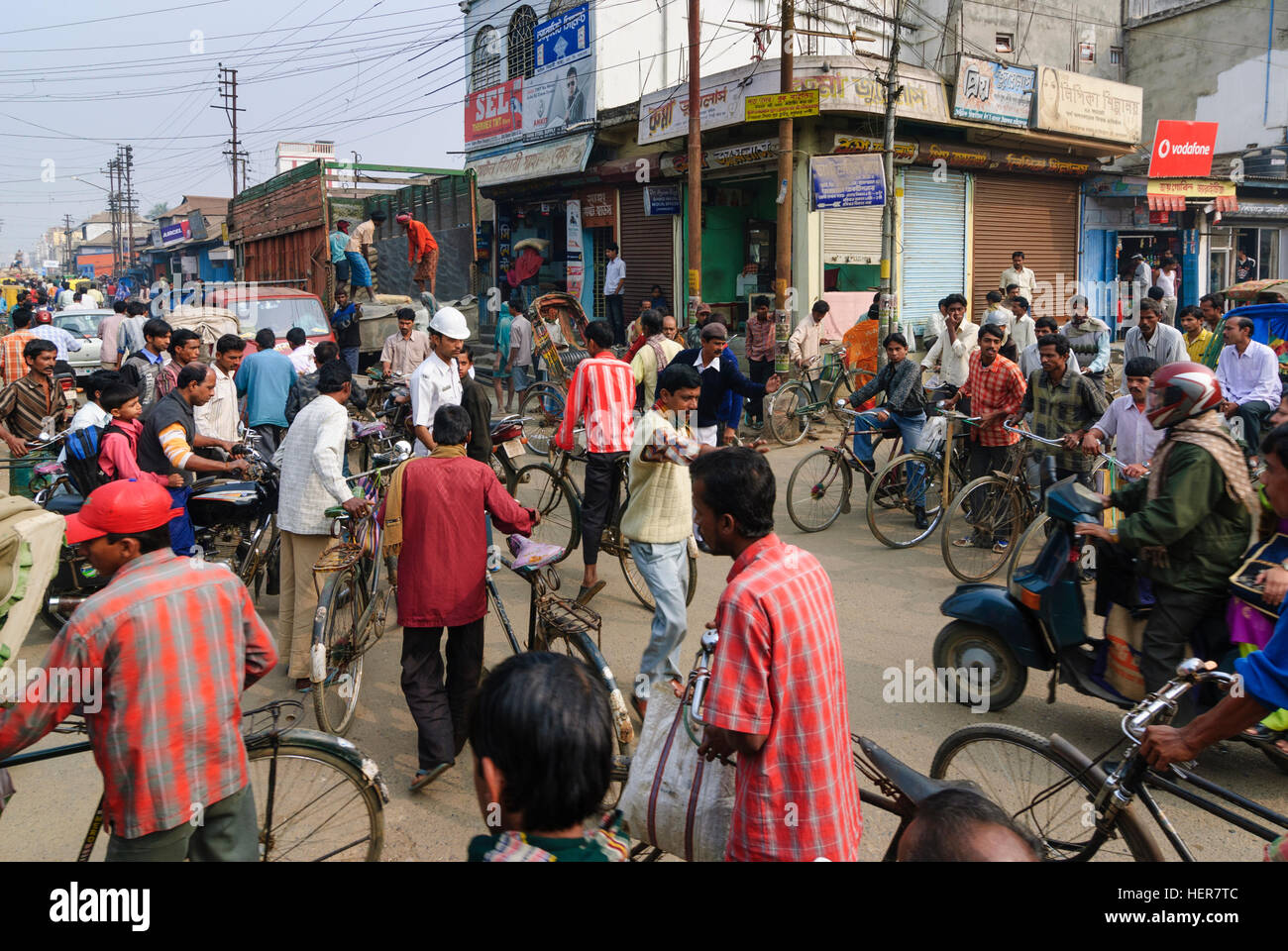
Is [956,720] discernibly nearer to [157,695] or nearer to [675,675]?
[675,675]

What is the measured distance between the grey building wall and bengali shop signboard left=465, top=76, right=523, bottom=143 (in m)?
17.7

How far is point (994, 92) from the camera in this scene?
1606 cm

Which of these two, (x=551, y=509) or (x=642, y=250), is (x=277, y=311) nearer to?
(x=642, y=250)

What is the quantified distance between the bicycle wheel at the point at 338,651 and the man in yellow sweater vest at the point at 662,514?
149cm

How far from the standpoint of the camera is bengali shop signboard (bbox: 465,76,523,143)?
21.6 meters

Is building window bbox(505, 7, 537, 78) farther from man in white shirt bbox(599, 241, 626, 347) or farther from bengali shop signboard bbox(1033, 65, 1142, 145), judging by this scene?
bengali shop signboard bbox(1033, 65, 1142, 145)

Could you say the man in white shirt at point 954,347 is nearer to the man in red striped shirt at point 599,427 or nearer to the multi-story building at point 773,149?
the multi-story building at point 773,149

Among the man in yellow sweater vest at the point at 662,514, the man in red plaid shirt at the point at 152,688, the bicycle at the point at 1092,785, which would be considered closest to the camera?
the man in red plaid shirt at the point at 152,688

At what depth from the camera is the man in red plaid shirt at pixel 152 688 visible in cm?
246

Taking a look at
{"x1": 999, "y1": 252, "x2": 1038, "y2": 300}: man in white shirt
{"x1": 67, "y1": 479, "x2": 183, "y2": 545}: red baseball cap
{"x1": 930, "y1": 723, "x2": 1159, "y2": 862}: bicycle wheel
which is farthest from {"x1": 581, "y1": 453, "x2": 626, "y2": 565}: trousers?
{"x1": 999, "y1": 252, "x2": 1038, "y2": 300}: man in white shirt

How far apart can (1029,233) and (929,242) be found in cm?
331

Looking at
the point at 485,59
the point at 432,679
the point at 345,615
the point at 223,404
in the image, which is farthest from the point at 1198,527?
the point at 485,59

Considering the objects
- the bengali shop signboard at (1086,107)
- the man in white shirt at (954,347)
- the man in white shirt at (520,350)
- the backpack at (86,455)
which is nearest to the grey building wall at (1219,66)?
the bengali shop signboard at (1086,107)
